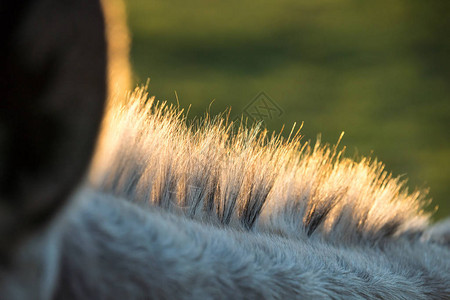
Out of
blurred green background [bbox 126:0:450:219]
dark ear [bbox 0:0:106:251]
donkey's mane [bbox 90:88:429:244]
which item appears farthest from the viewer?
blurred green background [bbox 126:0:450:219]

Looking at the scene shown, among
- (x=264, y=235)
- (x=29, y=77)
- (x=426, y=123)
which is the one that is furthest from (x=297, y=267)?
(x=426, y=123)

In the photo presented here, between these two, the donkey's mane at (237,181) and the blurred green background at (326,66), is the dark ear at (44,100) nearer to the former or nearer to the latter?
the donkey's mane at (237,181)

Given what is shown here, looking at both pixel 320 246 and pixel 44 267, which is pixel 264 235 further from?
pixel 44 267

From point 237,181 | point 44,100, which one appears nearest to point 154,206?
point 237,181

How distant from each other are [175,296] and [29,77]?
1.48 feet

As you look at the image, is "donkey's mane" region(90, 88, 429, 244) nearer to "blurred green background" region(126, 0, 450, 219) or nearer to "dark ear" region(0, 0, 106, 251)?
"dark ear" region(0, 0, 106, 251)

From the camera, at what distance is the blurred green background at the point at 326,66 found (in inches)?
371

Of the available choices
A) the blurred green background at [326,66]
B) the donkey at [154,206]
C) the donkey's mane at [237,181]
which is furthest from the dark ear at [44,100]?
the blurred green background at [326,66]

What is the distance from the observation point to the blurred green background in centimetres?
942

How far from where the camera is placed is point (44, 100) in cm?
53

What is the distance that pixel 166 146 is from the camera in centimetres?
121

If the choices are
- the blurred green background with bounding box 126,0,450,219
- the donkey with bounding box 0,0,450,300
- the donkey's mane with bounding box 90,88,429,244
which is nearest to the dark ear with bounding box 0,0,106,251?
the donkey with bounding box 0,0,450,300

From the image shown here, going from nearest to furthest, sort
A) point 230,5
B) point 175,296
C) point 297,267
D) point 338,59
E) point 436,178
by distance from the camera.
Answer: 1. point 175,296
2. point 297,267
3. point 436,178
4. point 338,59
5. point 230,5

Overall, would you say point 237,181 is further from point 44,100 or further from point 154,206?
point 44,100
